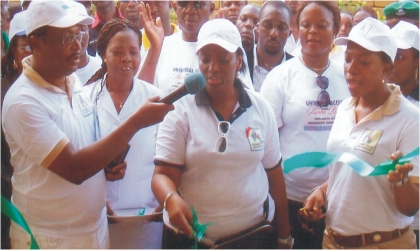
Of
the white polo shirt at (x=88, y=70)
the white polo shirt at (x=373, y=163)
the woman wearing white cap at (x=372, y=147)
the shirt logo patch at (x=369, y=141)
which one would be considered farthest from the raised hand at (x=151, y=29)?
the shirt logo patch at (x=369, y=141)

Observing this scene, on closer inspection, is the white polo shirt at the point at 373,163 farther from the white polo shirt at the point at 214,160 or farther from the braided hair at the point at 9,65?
the braided hair at the point at 9,65

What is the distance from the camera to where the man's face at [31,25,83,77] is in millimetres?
2033

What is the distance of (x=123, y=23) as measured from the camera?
2639mm

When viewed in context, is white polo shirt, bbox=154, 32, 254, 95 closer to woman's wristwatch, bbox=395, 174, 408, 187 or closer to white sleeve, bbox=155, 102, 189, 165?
white sleeve, bbox=155, 102, 189, 165

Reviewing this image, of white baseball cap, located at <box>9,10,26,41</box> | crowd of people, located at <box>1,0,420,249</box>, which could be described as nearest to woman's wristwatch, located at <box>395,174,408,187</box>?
crowd of people, located at <box>1,0,420,249</box>

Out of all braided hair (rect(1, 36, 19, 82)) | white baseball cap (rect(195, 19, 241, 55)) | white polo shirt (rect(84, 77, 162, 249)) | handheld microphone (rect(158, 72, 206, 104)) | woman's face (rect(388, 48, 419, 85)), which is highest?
white baseball cap (rect(195, 19, 241, 55))

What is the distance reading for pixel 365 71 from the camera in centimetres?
215

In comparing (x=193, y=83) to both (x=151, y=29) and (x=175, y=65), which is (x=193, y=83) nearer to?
(x=175, y=65)

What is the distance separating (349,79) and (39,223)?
1517 millimetres

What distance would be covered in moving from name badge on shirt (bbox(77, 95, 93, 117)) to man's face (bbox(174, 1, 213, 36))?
1200mm

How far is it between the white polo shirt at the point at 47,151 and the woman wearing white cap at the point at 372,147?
1.11 m

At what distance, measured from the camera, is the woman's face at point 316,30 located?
287cm

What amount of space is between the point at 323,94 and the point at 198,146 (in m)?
0.96

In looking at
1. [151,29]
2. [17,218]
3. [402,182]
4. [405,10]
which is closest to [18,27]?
[151,29]
